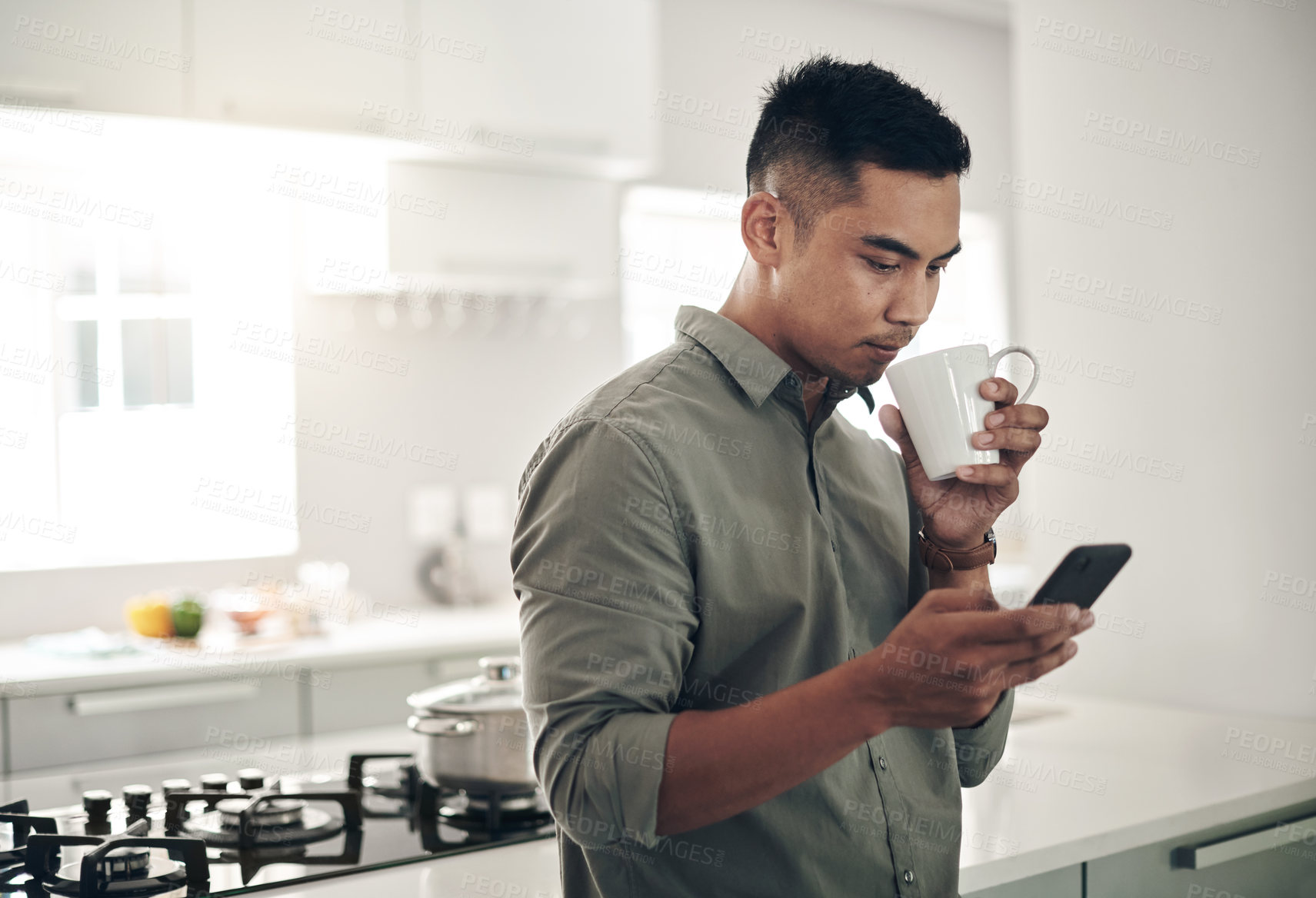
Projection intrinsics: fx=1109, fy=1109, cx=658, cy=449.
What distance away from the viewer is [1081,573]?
2.76ft

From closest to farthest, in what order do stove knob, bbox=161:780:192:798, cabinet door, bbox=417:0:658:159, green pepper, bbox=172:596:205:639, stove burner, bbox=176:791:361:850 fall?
stove burner, bbox=176:791:361:850
stove knob, bbox=161:780:192:798
green pepper, bbox=172:596:205:639
cabinet door, bbox=417:0:658:159

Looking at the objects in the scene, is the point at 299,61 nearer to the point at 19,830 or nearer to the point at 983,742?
the point at 19,830

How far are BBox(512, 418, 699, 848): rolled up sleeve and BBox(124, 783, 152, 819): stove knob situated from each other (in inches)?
26.7

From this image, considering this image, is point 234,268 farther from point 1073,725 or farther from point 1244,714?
point 1244,714

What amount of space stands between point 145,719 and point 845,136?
2161mm

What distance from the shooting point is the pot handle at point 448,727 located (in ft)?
4.18

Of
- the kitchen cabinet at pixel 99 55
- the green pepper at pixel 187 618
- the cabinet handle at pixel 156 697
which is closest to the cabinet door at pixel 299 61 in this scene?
the kitchen cabinet at pixel 99 55

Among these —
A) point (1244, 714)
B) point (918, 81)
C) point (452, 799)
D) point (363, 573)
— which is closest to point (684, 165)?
point (918, 81)

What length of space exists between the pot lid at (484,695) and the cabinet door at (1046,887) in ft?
1.86

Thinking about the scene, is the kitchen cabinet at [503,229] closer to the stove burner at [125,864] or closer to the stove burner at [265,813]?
the stove burner at [265,813]

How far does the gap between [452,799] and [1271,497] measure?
1315 millimetres

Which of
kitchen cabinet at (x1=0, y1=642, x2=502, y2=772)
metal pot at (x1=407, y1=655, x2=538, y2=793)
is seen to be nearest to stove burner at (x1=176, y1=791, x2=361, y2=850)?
metal pot at (x1=407, y1=655, x2=538, y2=793)

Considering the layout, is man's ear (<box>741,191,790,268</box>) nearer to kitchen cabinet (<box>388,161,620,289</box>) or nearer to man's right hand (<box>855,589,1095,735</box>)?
man's right hand (<box>855,589,1095,735</box>)

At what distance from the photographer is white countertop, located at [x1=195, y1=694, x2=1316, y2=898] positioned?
1.12m
